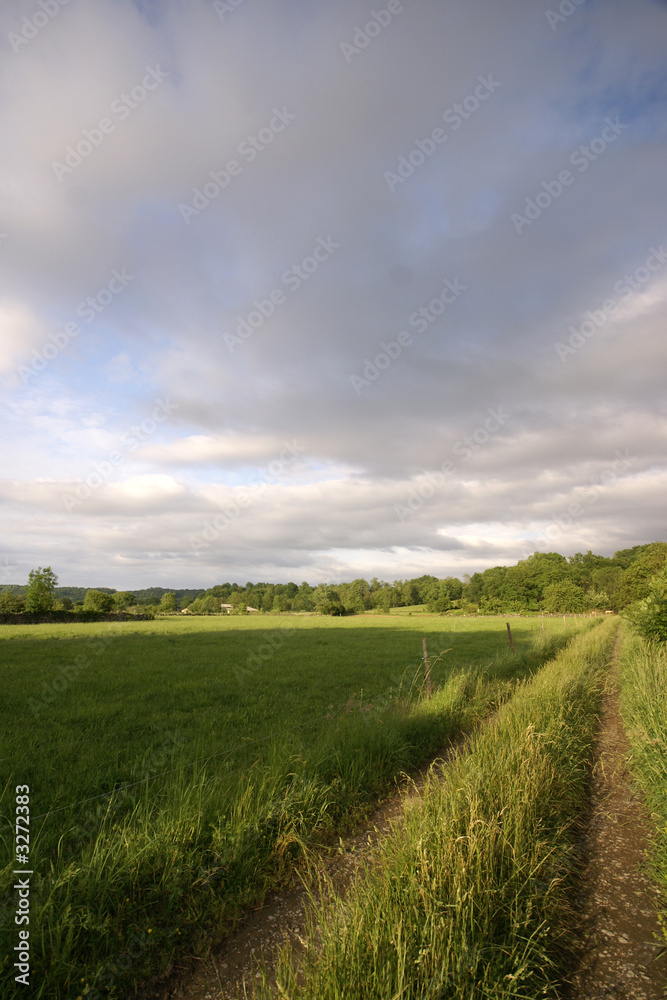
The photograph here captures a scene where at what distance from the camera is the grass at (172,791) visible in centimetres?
332

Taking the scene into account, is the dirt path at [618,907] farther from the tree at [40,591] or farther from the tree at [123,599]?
the tree at [123,599]

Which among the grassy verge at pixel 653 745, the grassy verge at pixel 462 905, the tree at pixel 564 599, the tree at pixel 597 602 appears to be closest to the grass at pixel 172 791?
the grassy verge at pixel 462 905

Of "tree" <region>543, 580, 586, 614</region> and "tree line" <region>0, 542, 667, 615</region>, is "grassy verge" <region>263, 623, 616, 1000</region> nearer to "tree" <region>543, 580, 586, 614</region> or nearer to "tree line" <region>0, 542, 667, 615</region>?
"tree line" <region>0, 542, 667, 615</region>

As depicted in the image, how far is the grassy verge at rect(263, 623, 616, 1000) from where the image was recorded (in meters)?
2.64

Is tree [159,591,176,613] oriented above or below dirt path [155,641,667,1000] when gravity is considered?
below

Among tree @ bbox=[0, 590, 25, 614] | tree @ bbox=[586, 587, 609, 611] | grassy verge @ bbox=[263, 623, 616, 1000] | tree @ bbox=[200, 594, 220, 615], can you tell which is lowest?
tree @ bbox=[200, 594, 220, 615]

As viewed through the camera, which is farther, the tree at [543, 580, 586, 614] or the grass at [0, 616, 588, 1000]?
the tree at [543, 580, 586, 614]

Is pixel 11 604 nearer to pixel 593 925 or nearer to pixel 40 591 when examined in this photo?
pixel 40 591

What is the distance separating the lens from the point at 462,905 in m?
3.11

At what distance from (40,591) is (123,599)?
3408cm

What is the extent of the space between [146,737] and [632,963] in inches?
337

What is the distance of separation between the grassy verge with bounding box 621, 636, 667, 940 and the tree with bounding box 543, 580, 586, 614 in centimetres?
9726

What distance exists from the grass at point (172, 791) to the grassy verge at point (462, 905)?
1.08 m

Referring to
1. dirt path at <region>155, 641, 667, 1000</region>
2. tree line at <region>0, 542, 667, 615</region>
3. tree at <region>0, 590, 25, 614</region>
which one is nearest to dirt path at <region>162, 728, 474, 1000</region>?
dirt path at <region>155, 641, 667, 1000</region>
